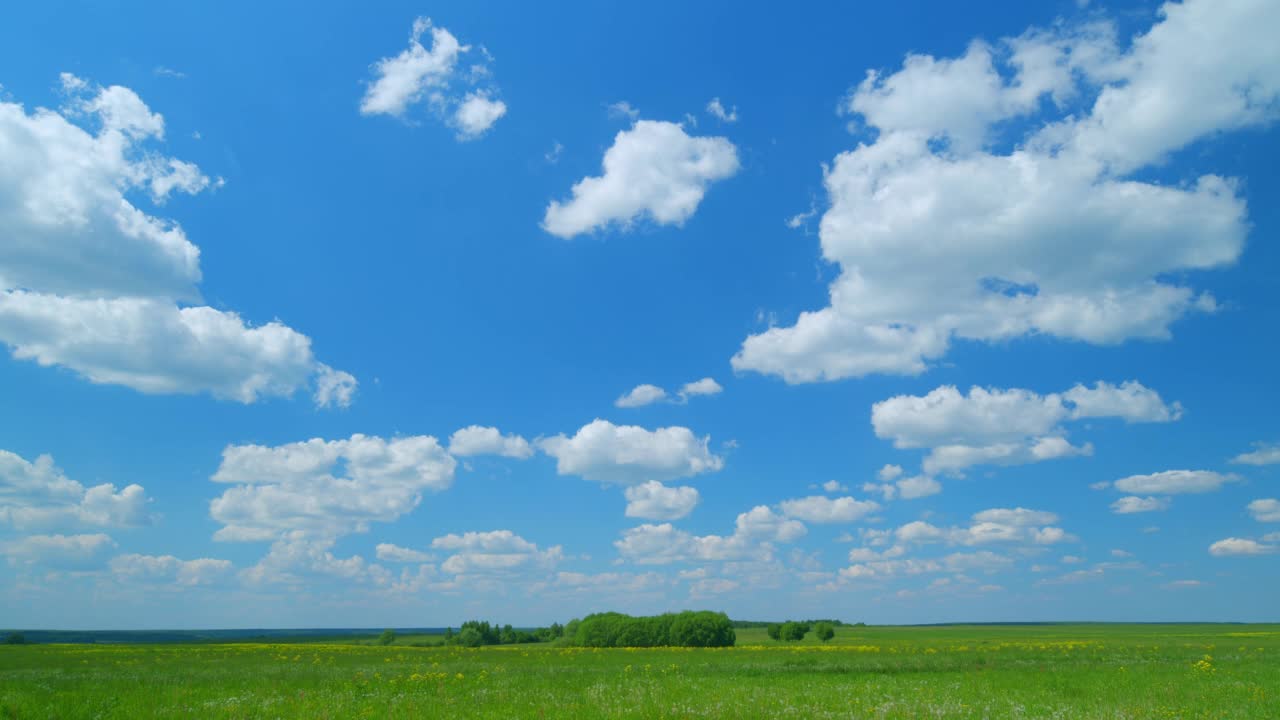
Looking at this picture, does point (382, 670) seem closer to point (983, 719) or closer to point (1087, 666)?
point (983, 719)

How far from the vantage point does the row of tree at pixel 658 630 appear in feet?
279

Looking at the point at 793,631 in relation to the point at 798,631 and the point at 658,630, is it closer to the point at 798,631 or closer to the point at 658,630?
the point at 798,631

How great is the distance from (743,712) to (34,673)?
36852mm

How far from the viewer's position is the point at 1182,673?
30203mm

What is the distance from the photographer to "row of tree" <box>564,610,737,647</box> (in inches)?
3344

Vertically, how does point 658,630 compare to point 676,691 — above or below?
below

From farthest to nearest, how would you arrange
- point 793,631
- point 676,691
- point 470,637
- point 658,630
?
point 793,631, point 470,637, point 658,630, point 676,691

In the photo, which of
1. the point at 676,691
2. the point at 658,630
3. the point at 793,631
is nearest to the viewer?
the point at 676,691

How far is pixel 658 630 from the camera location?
290 ft

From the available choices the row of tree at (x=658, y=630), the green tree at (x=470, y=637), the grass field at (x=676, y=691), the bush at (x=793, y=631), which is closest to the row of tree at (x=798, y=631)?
the bush at (x=793, y=631)

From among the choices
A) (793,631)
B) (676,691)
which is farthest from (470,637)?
(676,691)

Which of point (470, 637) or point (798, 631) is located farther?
point (798, 631)

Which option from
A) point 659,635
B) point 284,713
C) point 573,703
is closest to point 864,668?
point 573,703

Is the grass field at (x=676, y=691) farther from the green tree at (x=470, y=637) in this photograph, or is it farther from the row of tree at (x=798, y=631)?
the row of tree at (x=798, y=631)
